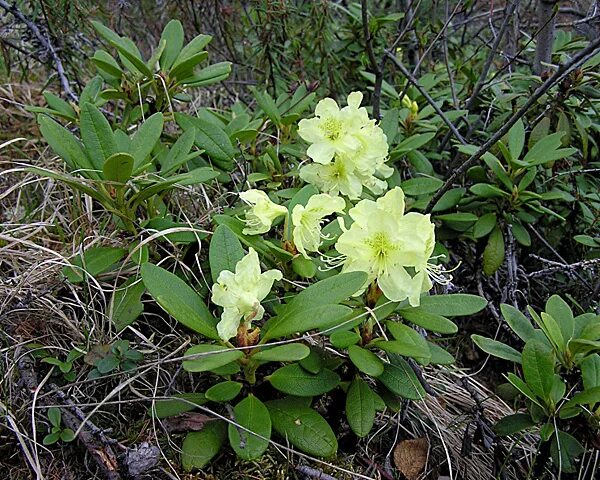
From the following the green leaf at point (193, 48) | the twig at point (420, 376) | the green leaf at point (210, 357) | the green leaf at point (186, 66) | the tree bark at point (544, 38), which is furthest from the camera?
the tree bark at point (544, 38)

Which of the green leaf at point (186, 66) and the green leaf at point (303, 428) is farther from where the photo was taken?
the green leaf at point (186, 66)

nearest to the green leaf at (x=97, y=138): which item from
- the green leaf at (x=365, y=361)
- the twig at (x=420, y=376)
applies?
the green leaf at (x=365, y=361)

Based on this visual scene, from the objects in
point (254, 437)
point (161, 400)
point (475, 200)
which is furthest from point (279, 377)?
point (475, 200)

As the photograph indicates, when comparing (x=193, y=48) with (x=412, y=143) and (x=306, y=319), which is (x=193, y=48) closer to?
(x=412, y=143)

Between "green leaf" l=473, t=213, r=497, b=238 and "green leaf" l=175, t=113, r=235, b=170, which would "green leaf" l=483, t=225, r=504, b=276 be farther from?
"green leaf" l=175, t=113, r=235, b=170

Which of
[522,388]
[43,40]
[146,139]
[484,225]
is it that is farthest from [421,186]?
[43,40]

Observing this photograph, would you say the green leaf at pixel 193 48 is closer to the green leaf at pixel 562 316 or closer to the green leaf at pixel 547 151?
the green leaf at pixel 547 151

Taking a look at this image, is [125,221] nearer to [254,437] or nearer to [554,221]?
[254,437]
